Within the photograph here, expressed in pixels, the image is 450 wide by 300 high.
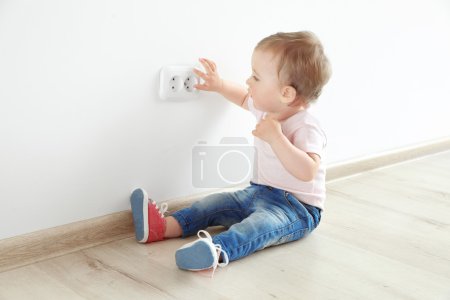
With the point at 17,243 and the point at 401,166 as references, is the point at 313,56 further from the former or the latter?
the point at 401,166

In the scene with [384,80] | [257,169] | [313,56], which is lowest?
[257,169]

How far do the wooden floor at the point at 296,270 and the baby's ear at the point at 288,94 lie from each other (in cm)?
36

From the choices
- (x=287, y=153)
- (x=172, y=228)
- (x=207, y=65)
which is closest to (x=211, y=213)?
(x=172, y=228)

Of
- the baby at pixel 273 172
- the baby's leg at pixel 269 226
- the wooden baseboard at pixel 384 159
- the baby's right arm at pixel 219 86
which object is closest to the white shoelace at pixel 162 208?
the baby at pixel 273 172

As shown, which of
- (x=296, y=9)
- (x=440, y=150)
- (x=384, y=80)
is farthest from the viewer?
(x=440, y=150)

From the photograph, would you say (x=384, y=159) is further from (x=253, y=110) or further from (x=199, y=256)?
(x=199, y=256)

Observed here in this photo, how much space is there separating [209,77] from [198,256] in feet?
1.66

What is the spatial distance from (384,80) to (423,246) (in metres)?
0.87

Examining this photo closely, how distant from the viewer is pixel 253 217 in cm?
149

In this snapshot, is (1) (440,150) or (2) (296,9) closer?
(2) (296,9)

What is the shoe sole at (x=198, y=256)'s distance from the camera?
133 cm

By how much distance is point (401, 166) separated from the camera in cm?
239

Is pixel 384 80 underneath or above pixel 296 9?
underneath

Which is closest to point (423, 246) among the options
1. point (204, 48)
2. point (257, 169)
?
point (257, 169)
